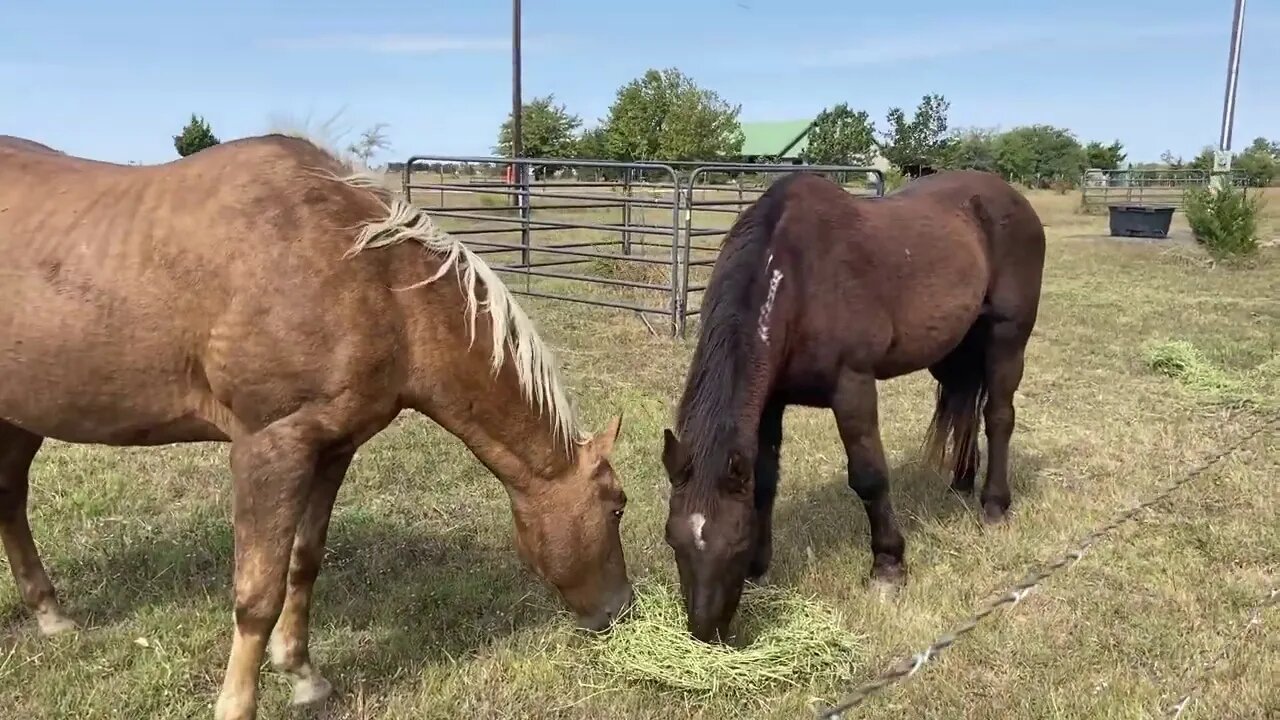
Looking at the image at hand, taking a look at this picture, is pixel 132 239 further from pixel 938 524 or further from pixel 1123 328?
pixel 1123 328

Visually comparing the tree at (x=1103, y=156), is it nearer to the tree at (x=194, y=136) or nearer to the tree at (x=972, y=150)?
the tree at (x=972, y=150)

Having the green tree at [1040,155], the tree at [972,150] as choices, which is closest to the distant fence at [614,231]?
the tree at [972,150]

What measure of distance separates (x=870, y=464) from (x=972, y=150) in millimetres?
55250

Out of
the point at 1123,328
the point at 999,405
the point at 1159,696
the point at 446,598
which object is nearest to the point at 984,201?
the point at 999,405

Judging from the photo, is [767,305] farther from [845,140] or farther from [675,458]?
[845,140]

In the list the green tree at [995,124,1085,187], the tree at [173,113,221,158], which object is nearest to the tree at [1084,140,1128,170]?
the green tree at [995,124,1085,187]

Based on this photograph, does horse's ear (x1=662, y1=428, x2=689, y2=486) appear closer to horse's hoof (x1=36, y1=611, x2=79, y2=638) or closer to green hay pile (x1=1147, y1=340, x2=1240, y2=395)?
horse's hoof (x1=36, y1=611, x2=79, y2=638)

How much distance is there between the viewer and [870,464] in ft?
13.3

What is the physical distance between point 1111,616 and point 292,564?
3197 mm

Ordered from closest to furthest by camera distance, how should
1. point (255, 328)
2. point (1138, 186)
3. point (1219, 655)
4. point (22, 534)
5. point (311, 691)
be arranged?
point (255, 328), point (311, 691), point (1219, 655), point (22, 534), point (1138, 186)

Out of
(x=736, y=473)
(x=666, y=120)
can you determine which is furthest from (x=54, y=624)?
(x=666, y=120)

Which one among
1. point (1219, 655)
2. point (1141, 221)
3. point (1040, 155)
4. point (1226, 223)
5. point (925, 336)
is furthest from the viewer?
point (1040, 155)

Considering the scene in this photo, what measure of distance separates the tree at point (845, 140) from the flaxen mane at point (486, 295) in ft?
151

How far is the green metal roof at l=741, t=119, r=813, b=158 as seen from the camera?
195 ft
